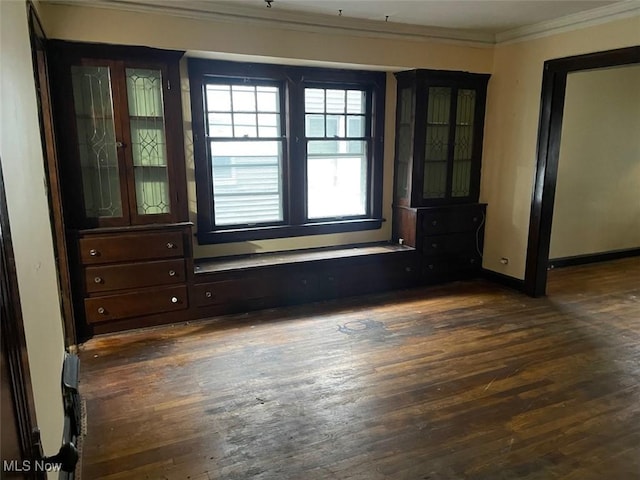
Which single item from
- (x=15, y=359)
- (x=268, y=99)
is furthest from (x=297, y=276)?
(x=15, y=359)

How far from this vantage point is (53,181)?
3082mm

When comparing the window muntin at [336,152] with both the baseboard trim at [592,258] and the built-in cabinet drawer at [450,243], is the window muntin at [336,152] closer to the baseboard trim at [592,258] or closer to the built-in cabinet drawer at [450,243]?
the built-in cabinet drawer at [450,243]

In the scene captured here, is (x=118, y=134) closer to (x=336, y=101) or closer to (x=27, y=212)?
(x=27, y=212)

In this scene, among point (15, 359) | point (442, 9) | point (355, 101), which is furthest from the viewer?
point (355, 101)

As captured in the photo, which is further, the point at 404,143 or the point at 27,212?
the point at 404,143

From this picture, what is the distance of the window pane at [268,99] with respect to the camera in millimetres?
4250

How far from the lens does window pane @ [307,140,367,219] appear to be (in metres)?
4.61

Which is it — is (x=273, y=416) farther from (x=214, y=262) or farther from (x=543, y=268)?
(x=543, y=268)

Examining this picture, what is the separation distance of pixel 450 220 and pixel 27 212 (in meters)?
4.01

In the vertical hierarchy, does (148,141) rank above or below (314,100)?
below

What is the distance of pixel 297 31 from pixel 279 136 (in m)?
0.95

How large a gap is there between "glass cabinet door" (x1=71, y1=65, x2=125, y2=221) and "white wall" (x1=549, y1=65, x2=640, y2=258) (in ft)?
16.0

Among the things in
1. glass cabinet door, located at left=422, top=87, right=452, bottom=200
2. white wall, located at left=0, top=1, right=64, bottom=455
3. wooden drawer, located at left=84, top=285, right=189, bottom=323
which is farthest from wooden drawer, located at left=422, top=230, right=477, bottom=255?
white wall, located at left=0, top=1, right=64, bottom=455

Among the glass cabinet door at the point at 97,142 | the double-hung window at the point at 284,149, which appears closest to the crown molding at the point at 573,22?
the double-hung window at the point at 284,149
